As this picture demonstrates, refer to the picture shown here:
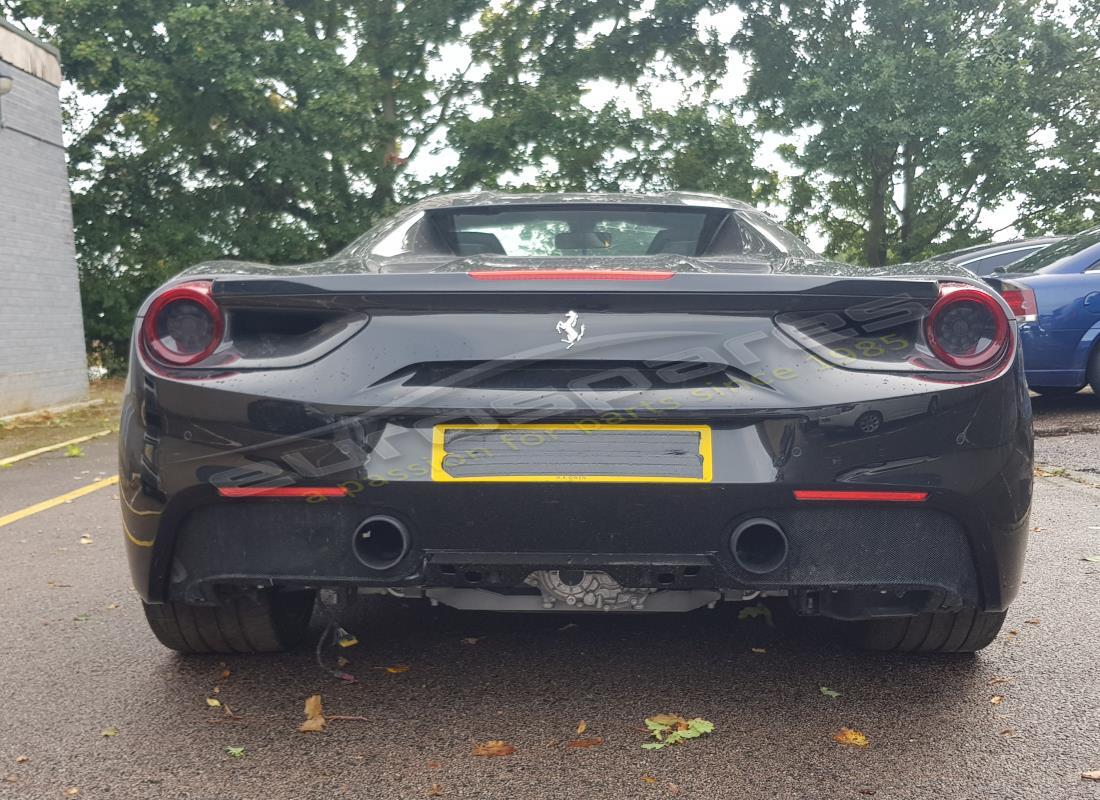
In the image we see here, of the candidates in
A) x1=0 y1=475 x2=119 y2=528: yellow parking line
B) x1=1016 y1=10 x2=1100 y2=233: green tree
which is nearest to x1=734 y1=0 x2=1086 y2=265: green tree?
x1=1016 y1=10 x2=1100 y2=233: green tree

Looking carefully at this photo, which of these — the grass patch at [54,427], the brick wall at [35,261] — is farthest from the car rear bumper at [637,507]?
the brick wall at [35,261]

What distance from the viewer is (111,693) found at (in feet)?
9.98

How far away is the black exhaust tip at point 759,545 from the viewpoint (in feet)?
8.32

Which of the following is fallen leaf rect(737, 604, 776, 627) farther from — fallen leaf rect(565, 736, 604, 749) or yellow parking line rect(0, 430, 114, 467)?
yellow parking line rect(0, 430, 114, 467)

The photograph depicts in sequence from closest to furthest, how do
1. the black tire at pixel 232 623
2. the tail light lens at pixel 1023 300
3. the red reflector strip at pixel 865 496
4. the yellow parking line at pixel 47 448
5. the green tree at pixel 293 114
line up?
the red reflector strip at pixel 865 496 → the black tire at pixel 232 623 → the yellow parking line at pixel 47 448 → the tail light lens at pixel 1023 300 → the green tree at pixel 293 114

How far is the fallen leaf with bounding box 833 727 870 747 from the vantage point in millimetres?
2617

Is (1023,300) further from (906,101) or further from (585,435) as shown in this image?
(906,101)

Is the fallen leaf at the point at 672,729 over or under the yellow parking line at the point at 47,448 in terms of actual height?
over

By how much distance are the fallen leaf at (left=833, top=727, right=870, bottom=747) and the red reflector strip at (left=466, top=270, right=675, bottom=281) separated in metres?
1.17

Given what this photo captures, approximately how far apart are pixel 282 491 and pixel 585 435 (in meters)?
0.71

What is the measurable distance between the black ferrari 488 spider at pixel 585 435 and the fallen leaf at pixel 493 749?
36 cm

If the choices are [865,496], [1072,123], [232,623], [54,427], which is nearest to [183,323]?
[232,623]

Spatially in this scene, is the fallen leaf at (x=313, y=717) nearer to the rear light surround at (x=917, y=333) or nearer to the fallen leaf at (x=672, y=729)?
the fallen leaf at (x=672, y=729)

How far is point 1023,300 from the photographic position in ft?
29.4
